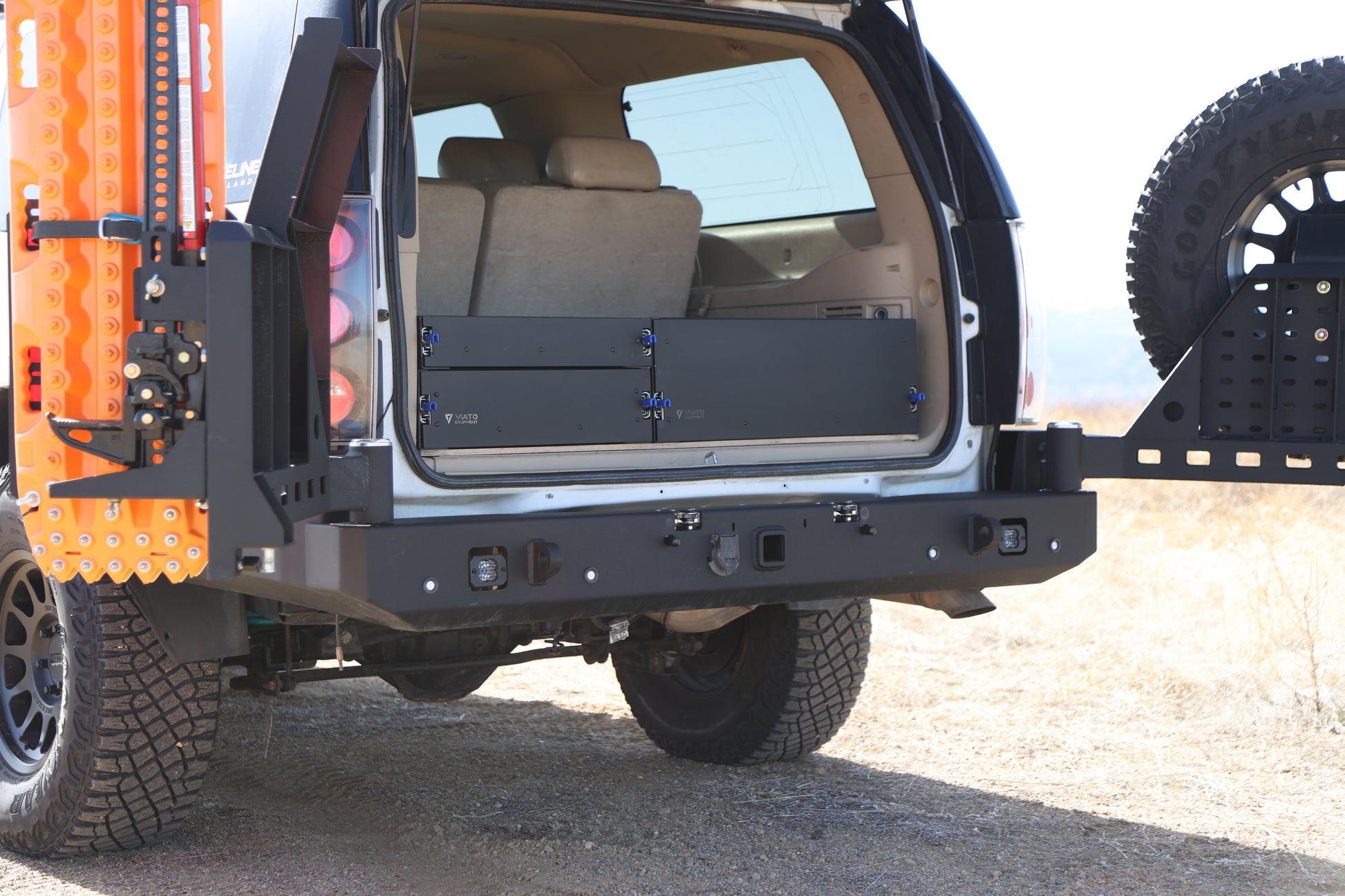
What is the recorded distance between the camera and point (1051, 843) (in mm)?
4293

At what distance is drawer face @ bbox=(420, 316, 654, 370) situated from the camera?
3.66 m

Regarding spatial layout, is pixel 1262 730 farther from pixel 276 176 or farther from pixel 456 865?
pixel 276 176

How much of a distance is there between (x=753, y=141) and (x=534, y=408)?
1673 millimetres

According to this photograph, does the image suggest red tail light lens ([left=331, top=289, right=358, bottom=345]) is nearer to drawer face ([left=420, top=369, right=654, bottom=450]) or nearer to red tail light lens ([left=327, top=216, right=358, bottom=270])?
red tail light lens ([left=327, top=216, right=358, bottom=270])

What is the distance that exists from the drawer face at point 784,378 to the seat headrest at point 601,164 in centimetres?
87

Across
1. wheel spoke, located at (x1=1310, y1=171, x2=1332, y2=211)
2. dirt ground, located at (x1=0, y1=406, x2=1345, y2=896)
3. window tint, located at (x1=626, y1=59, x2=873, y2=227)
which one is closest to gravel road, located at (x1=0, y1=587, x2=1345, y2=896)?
dirt ground, located at (x1=0, y1=406, x2=1345, y2=896)

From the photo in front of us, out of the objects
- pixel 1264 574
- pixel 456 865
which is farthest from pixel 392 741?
pixel 1264 574

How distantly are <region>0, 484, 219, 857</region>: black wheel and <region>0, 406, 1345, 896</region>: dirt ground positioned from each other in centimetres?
13

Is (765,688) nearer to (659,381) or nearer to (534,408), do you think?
(659,381)

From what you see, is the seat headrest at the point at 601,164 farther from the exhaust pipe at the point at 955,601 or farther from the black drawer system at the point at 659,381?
the exhaust pipe at the point at 955,601

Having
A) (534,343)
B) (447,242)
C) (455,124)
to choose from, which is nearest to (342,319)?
(534,343)

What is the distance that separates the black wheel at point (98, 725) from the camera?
3.87m

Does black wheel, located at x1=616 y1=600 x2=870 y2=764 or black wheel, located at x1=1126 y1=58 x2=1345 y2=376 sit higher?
black wheel, located at x1=1126 y1=58 x2=1345 y2=376

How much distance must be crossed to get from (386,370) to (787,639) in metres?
2.09
